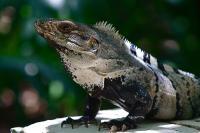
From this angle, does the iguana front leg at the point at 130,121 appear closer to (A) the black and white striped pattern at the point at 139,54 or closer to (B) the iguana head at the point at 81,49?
(B) the iguana head at the point at 81,49

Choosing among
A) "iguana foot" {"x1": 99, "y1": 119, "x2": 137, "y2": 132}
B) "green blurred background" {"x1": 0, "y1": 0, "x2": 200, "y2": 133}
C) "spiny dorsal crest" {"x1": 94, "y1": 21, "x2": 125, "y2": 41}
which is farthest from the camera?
"green blurred background" {"x1": 0, "y1": 0, "x2": 200, "y2": 133}

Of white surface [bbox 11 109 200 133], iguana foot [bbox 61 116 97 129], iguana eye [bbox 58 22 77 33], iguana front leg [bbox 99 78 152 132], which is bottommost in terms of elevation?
white surface [bbox 11 109 200 133]

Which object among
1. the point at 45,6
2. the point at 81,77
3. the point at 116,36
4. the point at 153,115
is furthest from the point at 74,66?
the point at 45,6

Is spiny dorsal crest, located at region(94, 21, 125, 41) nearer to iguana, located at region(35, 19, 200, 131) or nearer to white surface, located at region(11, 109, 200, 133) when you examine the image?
iguana, located at region(35, 19, 200, 131)

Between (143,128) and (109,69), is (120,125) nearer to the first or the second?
(143,128)

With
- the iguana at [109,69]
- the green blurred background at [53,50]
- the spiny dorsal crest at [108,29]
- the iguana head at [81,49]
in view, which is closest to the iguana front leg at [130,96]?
the iguana at [109,69]

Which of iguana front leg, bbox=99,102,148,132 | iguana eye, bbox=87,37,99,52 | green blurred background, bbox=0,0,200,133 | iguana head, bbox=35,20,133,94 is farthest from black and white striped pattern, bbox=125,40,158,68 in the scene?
green blurred background, bbox=0,0,200,133

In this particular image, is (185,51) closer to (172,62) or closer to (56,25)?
(172,62)
